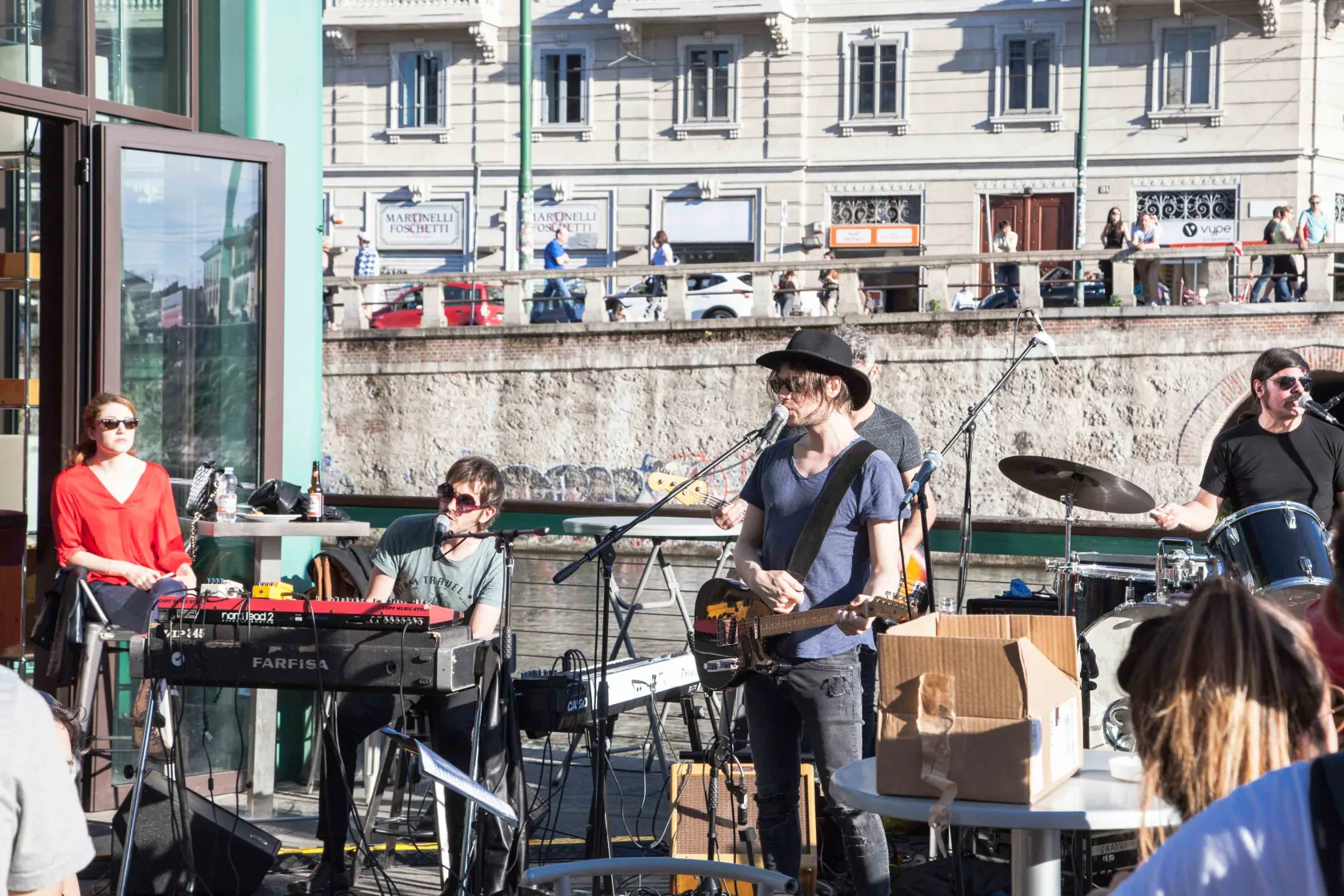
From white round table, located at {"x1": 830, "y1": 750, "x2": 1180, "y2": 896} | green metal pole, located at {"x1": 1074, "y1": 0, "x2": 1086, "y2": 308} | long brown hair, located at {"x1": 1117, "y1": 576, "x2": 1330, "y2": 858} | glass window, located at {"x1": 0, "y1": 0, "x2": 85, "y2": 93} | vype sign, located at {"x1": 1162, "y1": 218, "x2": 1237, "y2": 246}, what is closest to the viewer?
long brown hair, located at {"x1": 1117, "y1": 576, "x2": 1330, "y2": 858}

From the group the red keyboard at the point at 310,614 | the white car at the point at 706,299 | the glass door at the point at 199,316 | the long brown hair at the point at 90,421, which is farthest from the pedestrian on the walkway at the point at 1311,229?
the red keyboard at the point at 310,614

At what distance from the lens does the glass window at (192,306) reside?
21.8ft

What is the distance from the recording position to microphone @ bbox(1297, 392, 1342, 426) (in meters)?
6.07

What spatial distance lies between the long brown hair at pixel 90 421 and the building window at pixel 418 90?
29.3 metres

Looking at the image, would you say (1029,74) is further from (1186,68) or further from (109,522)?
(109,522)

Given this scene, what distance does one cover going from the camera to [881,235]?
32.5 meters

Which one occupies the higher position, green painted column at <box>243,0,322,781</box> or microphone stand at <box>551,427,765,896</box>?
green painted column at <box>243,0,322,781</box>

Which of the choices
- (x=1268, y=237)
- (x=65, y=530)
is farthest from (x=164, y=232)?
(x=1268, y=237)

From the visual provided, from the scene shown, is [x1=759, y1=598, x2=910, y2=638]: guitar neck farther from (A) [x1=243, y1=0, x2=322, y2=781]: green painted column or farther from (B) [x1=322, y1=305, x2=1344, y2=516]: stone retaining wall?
(B) [x1=322, y1=305, x2=1344, y2=516]: stone retaining wall

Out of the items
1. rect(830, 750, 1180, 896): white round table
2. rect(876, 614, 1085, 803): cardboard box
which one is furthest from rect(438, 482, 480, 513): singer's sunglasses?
rect(876, 614, 1085, 803): cardboard box

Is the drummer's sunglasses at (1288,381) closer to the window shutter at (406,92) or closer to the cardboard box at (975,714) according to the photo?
the cardboard box at (975,714)

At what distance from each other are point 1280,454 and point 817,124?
1096 inches

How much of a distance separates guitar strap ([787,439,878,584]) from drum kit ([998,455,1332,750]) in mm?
943

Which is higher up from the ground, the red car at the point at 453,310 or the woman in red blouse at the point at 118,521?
the red car at the point at 453,310
